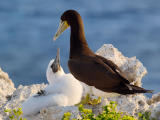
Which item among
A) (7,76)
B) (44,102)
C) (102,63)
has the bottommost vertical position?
(44,102)

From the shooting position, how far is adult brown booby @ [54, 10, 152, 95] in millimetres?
6988

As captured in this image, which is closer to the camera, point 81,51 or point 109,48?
point 81,51

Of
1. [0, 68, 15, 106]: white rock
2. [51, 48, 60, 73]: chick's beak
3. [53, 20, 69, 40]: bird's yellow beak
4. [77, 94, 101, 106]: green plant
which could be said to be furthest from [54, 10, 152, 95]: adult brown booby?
[0, 68, 15, 106]: white rock

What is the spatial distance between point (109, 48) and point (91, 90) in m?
2.18

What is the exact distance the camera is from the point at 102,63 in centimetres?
721

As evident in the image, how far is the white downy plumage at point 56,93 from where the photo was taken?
695 centimetres

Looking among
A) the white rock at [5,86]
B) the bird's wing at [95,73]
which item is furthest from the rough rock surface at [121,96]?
the bird's wing at [95,73]

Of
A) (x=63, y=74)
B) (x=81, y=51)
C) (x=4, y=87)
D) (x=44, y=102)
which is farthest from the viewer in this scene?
(x=4, y=87)

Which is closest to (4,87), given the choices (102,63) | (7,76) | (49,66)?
(7,76)

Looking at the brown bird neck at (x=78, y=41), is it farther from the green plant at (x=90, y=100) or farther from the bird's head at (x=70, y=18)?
the green plant at (x=90, y=100)

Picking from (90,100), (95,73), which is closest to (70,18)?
(95,73)

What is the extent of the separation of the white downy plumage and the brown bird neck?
0.55 metres

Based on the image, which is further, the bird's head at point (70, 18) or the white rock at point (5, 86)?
the white rock at point (5, 86)

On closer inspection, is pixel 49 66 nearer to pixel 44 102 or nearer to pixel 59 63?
pixel 59 63
